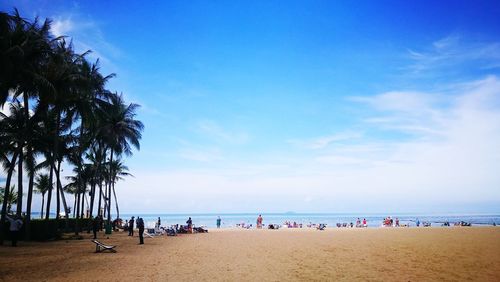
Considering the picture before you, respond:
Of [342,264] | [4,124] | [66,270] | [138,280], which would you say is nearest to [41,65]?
[4,124]

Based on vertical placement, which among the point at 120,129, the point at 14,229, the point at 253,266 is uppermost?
the point at 120,129

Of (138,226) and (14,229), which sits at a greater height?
(14,229)

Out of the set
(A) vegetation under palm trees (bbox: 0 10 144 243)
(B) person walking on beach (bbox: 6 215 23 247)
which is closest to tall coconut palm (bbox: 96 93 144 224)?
(A) vegetation under palm trees (bbox: 0 10 144 243)

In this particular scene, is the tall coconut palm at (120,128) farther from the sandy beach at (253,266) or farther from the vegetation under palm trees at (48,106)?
the sandy beach at (253,266)

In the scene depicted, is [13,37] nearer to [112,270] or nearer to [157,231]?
[112,270]

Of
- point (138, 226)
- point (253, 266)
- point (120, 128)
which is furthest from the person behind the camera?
point (120, 128)

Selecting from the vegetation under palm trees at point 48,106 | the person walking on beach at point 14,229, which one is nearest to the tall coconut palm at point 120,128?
the vegetation under palm trees at point 48,106

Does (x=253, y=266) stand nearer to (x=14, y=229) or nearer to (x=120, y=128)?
(x=14, y=229)

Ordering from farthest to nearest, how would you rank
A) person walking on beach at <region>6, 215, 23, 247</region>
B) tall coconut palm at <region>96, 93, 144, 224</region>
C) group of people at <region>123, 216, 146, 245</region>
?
tall coconut palm at <region>96, 93, 144, 224</region> → group of people at <region>123, 216, 146, 245</region> → person walking on beach at <region>6, 215, 23, 247</region>

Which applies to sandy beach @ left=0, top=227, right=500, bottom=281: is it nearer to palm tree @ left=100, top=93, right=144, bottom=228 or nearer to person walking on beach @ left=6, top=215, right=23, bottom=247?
person walking on beach @ left=6, top=215, right=23, bottom=247

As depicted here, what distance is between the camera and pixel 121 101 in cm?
4378

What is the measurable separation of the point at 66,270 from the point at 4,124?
679 inches

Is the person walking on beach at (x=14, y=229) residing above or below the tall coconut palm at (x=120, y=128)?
below

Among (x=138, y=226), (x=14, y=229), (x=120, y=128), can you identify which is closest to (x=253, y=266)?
(x=138, y=226)
